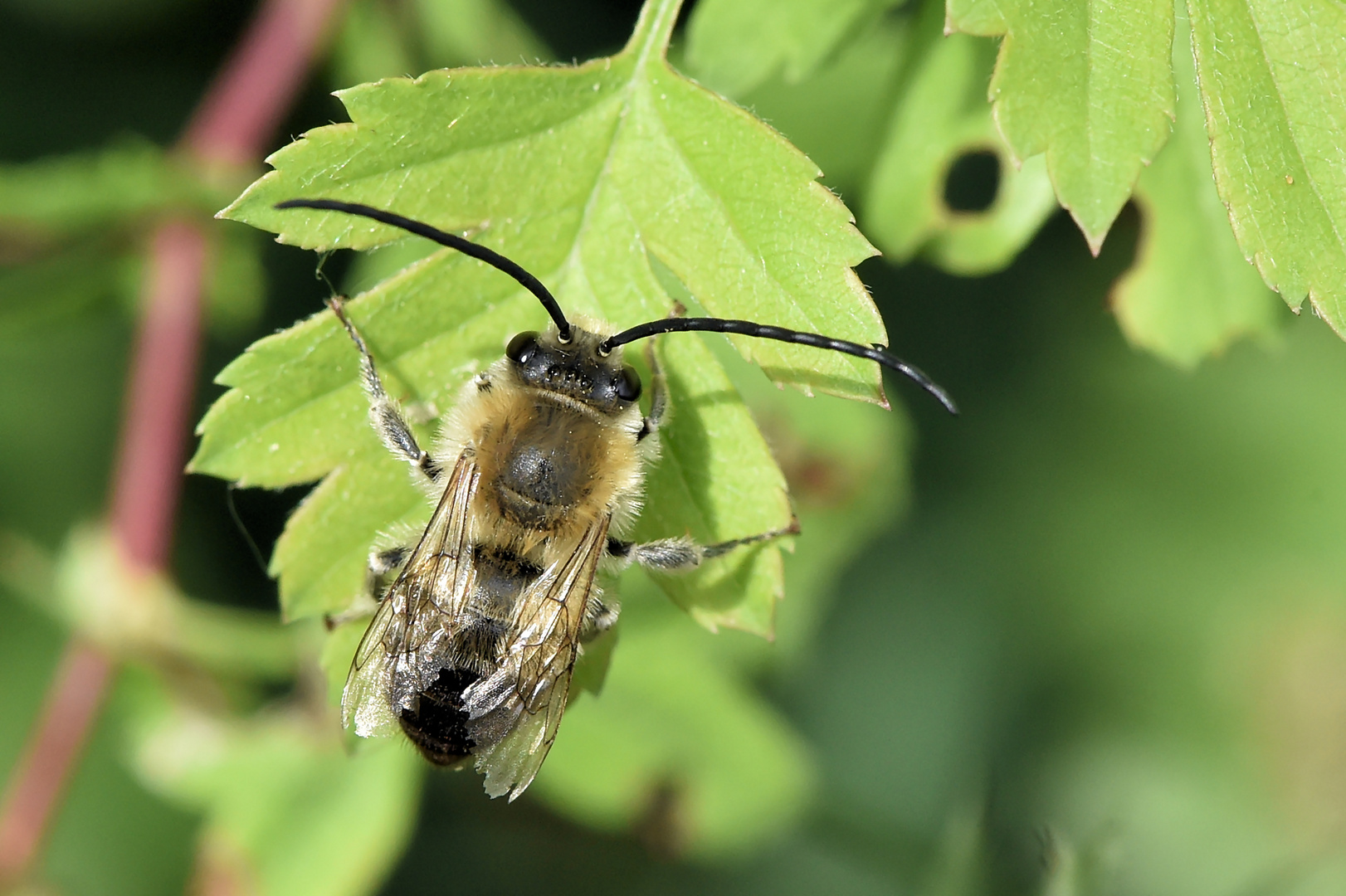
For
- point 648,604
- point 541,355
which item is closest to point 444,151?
point 541,355

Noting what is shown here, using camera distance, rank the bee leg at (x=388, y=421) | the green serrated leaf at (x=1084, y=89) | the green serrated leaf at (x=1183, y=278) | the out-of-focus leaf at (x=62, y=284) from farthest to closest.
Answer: the out-of-focus leaf at (x=62, y=284) → the green serrated leaf at (x=1183, y=278) → the bee leg at (x=388, y=421) → the green serrated leaf at (x=1084, y=89)

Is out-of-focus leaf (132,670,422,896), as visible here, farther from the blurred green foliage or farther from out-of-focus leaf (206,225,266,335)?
out-of-focus leaf (206,225,266,335)

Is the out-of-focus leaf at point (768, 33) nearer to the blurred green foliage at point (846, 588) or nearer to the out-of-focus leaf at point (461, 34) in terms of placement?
the blurred green foliage at point (846, 588)

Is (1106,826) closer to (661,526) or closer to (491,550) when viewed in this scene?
(661,526)

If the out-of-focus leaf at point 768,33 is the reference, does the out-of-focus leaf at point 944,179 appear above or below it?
below

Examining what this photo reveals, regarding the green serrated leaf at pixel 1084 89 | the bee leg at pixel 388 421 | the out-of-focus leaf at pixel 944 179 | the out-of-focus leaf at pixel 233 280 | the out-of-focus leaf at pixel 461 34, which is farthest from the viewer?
the out-of-focus leaf at pixel 461 34

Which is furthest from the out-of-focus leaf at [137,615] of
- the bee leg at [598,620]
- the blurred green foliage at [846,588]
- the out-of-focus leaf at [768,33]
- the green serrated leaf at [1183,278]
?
the green serrated leaf at [1183,278]
